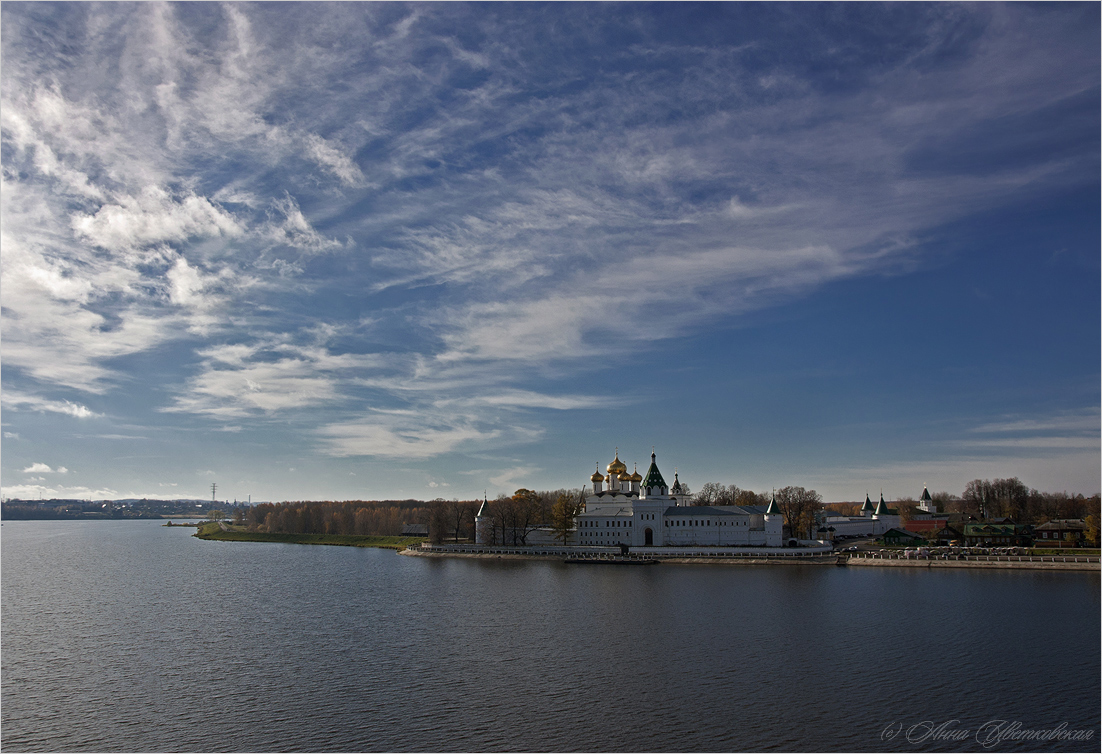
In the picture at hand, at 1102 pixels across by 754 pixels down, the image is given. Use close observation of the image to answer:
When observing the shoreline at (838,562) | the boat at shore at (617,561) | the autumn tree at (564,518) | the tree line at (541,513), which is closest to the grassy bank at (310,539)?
the tree line at (541,513)

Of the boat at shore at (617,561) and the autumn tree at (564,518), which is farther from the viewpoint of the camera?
the autumn tree at (564,518)

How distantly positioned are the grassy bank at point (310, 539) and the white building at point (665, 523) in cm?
2518

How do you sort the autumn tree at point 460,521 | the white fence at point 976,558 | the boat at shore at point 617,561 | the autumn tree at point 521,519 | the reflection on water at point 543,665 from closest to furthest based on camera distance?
1. the reflection on water at point 543,665
2. the white fence at point 976,558
3. the boat at shore at point 617,561
4. the autumn tree at point 521,519
5. the autumn tree at point 460,521

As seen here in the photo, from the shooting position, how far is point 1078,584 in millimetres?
45688

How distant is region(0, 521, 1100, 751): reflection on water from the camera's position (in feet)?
64.6

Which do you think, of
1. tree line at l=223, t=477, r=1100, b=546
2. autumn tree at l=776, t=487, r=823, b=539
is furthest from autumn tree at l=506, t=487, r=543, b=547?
autumn tree at l=776, t=487, r=823, b=539

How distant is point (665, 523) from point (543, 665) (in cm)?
5084

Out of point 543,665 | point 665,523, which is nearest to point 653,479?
point 665,523

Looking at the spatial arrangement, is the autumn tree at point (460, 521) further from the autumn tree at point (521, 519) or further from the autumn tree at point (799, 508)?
the autumn tree at point (799, 508)

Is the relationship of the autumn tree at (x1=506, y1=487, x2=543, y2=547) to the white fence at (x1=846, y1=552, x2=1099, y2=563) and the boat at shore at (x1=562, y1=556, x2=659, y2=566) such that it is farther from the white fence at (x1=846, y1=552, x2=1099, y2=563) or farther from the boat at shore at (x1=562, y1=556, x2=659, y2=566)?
the white fence at (x1=846, y1=552, x2=1099, y2=563)

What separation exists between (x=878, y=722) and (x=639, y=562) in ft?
148

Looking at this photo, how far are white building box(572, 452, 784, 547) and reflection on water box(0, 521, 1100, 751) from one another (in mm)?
26028

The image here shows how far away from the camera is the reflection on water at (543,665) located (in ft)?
64.6

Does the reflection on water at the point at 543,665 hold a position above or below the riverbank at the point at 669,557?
below
